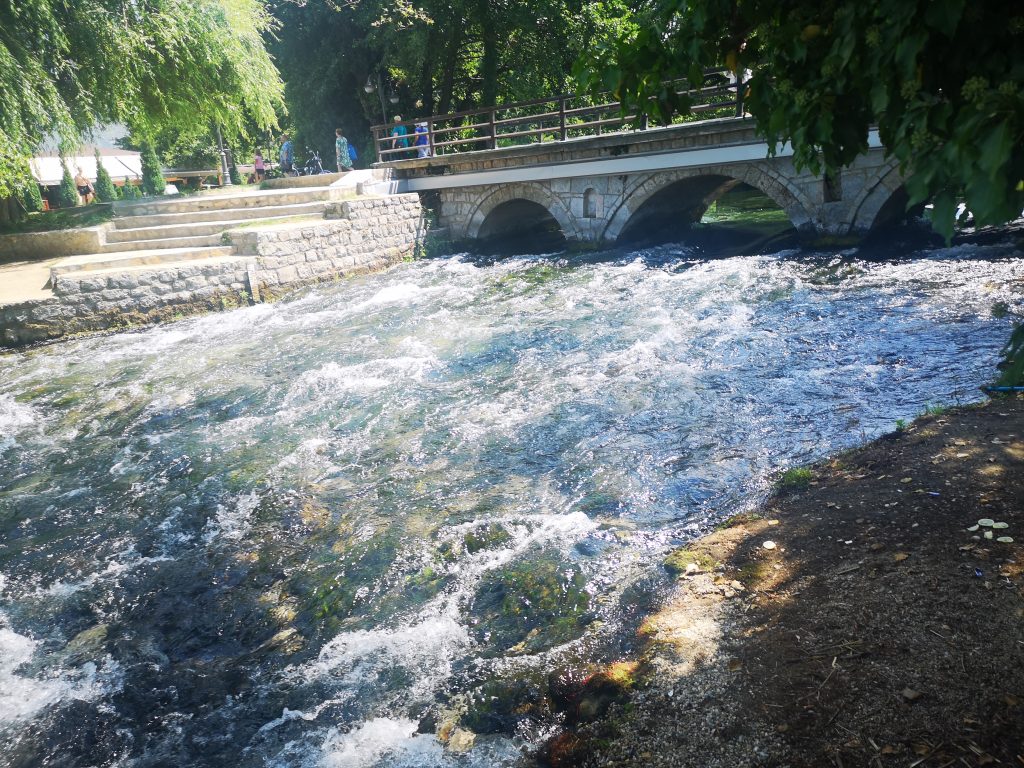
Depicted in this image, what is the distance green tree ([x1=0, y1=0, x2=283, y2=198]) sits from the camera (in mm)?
13297

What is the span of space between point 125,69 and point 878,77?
55.0ft

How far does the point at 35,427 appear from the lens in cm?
880

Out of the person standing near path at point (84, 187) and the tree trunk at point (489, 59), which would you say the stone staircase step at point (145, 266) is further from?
the person standing near path at point (84, 187)

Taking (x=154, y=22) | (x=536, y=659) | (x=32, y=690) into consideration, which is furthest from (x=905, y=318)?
(x=154, y=22)

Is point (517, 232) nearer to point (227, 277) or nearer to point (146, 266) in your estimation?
point (227, 277)

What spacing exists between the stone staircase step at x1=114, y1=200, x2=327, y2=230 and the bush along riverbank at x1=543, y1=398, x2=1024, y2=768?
1441 centimetres

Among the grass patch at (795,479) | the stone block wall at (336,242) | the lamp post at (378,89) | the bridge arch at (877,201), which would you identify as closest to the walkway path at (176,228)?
the stone block wall at (336,242)

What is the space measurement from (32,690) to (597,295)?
1059 cm

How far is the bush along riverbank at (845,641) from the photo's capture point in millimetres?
2771

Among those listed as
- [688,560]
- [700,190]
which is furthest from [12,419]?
[700,190]

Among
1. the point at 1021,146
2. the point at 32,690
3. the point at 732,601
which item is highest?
the point at 1021,146

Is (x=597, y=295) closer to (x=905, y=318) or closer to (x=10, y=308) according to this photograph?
(x=905, y=318)

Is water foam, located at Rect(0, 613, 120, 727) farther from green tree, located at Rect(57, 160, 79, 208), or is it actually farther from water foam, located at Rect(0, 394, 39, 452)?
green tree, located at Rect(57, 160, 79, 208)

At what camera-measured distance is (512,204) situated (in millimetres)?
20312
